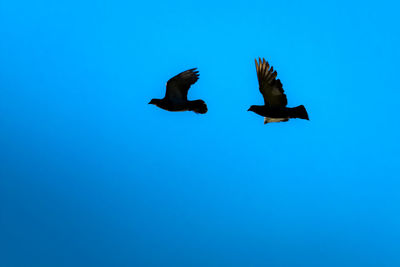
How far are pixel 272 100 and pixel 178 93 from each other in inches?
67.7

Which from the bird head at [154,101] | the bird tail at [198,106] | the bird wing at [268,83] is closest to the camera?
the bird wing at [268,83]

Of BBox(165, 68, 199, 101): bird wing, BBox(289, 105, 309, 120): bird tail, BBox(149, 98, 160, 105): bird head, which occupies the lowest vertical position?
BBox(289, 105, 309, 120): bird tail

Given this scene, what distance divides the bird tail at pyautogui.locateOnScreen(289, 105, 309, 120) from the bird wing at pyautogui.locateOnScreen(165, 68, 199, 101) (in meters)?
1.85

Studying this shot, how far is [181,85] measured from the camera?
922 cm

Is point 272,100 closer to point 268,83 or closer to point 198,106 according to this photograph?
point 268,83

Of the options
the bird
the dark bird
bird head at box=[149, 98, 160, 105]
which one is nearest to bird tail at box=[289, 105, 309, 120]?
the bird

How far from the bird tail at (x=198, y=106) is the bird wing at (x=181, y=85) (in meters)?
0.22

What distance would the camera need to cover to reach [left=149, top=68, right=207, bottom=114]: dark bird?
A: 9.16 meters

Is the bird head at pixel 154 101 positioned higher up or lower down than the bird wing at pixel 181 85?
lower down

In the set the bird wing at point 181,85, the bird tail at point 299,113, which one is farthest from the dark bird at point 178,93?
the bird tail at point 299,113

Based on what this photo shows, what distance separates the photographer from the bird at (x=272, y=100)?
8.48m

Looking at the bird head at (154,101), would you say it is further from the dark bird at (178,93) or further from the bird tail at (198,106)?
the bird tail at (198,106)

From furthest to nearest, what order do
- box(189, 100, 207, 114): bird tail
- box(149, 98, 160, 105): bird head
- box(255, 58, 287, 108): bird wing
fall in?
box(149, 98, 160, 105): bird head, box(189, 100, 207, 114): bird tail, box(255, 58, 287, 108): bird wing

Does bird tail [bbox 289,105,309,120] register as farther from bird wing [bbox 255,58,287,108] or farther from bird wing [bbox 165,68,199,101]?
bird wing [bbox 165,68,199,101]
